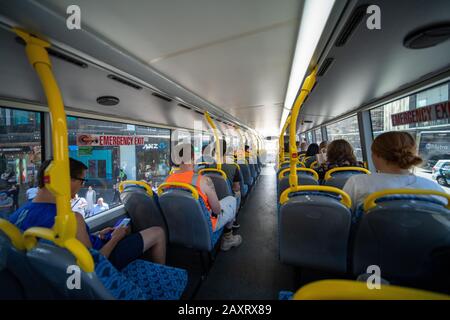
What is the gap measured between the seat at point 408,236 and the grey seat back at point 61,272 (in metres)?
1.70

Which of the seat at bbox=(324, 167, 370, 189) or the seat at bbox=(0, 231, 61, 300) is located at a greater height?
the seat at bbox=(324, 167, 370, 189)

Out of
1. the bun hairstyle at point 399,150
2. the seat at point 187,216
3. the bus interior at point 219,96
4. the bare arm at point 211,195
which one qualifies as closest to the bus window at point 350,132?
the bus interior at point 219,96

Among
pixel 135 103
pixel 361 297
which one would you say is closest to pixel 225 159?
pixel 135 103

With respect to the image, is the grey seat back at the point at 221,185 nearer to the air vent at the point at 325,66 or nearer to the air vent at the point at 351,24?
the air vent at the point at 325,66

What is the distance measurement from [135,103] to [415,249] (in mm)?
3687

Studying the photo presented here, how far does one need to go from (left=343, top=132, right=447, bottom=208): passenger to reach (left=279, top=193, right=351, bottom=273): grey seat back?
0.28 m

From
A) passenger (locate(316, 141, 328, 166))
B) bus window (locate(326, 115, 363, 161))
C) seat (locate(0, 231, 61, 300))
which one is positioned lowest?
seat (locate(0, 231, 61, 300))

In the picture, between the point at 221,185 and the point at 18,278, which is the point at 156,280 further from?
the point at 221,185

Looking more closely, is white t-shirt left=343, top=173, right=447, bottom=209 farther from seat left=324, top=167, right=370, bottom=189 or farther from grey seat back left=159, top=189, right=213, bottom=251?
grey seat back left=159, top=189, right=213, bottom=251

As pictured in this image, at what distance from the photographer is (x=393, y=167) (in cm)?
156

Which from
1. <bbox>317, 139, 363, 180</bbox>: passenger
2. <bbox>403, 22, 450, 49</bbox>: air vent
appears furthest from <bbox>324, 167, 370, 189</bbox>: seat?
<bbox>403, 22, 450, 49</bbox>: air vent

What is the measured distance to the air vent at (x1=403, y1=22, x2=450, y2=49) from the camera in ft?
4.70

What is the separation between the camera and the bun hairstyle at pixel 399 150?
1.49 metres
